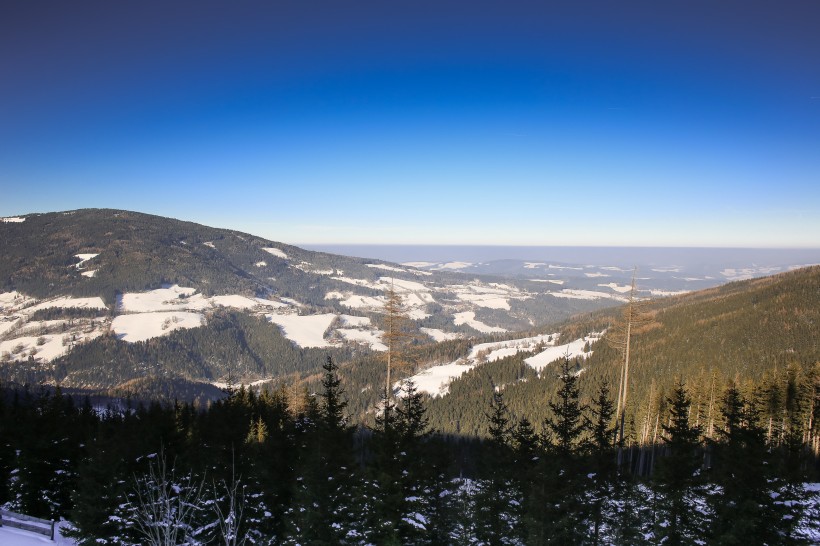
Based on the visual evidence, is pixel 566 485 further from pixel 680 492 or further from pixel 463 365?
pixel 463 365

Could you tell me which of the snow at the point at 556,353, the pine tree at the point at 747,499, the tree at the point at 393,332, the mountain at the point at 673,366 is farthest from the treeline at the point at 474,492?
the snow at the point at 556,353

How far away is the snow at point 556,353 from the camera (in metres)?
125

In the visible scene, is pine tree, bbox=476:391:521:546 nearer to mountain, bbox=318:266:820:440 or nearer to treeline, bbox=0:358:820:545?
treeline, bbox=0:358:820:545

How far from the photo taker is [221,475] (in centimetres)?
2577

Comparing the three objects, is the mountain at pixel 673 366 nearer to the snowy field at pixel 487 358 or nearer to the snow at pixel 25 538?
the snowy field at pixel 487 358

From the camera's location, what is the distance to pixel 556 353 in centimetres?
13525

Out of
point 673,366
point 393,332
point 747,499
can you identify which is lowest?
point 673,366

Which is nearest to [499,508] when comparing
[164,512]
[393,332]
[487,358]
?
[393,332]

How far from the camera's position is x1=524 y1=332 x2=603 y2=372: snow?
12524cm

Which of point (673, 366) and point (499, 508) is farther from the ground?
point (499, 508)

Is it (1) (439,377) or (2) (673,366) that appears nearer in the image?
(2) (673,366)

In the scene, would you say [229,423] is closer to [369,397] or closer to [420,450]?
[420,450]

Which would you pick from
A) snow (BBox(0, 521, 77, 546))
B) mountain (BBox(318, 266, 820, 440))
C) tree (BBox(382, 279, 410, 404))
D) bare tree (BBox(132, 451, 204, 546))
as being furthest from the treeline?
mountain (BBox(318, 266, 820, 440))

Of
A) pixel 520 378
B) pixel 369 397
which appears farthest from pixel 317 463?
pixel 369 397
